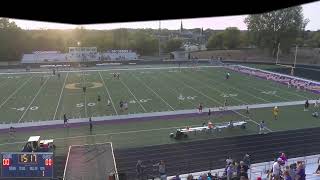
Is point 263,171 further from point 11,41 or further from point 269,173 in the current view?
point 11,41

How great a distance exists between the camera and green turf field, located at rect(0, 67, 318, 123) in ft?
93.9

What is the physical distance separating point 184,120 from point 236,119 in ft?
10.7

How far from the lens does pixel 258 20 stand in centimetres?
7194

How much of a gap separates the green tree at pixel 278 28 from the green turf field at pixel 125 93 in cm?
2560

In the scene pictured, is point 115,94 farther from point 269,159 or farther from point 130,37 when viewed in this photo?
point 130,37

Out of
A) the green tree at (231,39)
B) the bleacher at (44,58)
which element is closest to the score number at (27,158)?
the bleacher at (44,58)

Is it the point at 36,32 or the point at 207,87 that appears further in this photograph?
the point at 36,32

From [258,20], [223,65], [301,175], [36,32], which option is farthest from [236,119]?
[36,32]

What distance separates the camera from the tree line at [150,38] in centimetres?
7112

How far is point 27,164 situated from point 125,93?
65.4ft

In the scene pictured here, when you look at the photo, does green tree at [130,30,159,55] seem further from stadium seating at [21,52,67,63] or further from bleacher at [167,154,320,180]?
bleacher at [167,154,320,180]

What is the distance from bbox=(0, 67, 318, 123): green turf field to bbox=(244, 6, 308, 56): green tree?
84.0ft

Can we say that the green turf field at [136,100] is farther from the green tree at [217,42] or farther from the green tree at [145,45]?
the green tree at [217,42]

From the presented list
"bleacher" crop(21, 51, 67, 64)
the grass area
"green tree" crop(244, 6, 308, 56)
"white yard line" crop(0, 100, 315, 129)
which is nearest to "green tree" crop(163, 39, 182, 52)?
"green tree" crop(244, 6, 308, 56)
